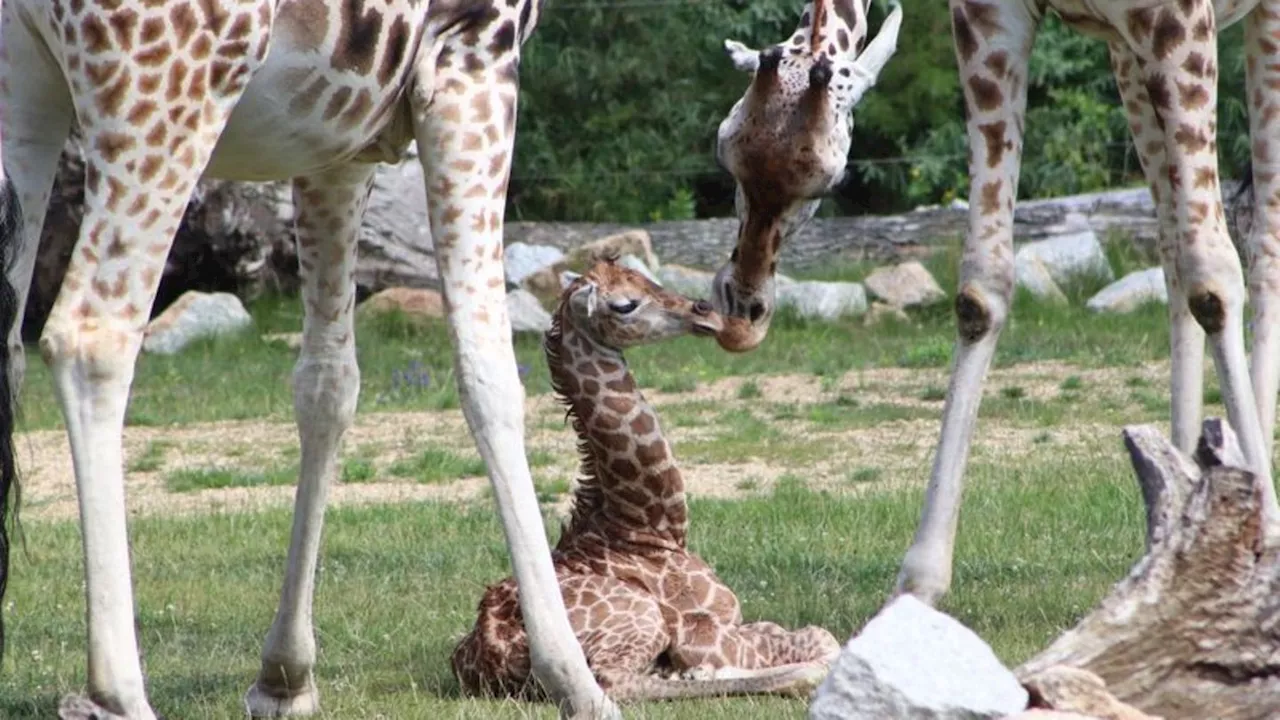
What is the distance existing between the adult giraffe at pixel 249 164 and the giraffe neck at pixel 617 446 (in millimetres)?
818

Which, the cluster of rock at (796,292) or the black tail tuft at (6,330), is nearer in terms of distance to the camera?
the black tail tuft at (6,330)

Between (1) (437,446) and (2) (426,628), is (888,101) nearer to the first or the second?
(1) (437,446)

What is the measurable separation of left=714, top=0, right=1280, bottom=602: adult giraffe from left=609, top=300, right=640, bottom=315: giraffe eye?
0.80 ft

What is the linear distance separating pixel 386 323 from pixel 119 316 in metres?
10.2

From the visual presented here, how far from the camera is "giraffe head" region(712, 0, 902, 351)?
18.1ft

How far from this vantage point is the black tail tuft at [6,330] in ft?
14.6

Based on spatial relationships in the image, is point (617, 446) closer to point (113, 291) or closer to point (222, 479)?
point (113, 291)

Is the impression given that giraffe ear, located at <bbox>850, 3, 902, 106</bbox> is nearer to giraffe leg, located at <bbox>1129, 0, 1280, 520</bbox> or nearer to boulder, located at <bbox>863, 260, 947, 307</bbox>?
Answer: giraffe leg, located at <bbox>1129, 0, 1280, 520</bbox>

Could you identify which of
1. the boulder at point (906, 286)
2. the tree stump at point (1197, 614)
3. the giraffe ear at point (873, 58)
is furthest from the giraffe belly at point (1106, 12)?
the boulder at point (906, 286)

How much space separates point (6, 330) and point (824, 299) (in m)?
10.3

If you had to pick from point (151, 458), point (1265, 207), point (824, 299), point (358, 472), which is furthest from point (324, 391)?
point (824, 299)

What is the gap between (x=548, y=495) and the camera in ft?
29.6

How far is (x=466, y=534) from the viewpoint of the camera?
8180 millimetres

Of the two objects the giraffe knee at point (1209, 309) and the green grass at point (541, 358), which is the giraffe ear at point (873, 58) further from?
the green grass at point (541, 358)
